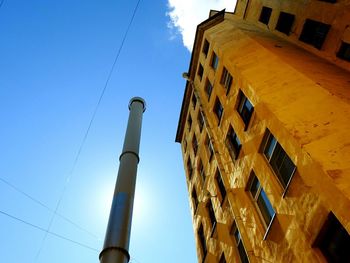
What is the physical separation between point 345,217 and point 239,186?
7.05 meters

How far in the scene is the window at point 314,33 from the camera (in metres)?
16.8

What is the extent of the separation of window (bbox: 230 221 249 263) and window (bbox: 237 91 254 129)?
14.8 feet

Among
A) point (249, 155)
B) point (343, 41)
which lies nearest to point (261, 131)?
point (249, 155)

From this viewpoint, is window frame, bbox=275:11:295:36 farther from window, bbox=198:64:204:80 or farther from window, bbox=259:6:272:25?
window, bbox=198:64:204:80

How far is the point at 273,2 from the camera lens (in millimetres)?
20875

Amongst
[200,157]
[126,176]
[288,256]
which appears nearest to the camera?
[288,256]

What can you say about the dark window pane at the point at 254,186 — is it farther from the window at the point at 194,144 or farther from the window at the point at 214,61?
the window at the point at 194,144

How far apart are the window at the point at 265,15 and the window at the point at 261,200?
46.8ft

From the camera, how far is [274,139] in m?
10.9

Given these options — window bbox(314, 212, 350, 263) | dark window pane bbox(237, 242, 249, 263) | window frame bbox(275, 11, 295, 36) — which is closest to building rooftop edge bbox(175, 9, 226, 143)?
window frame bbox(275, 11, 295, 36)

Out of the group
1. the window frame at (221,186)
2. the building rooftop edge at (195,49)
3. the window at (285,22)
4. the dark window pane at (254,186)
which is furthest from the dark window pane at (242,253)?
the building rooftop edge at (195,49)

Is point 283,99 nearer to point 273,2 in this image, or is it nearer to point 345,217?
point 345,217

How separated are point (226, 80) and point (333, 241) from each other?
11.4m

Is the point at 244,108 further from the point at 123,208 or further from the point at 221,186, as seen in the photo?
the point at 123,208
